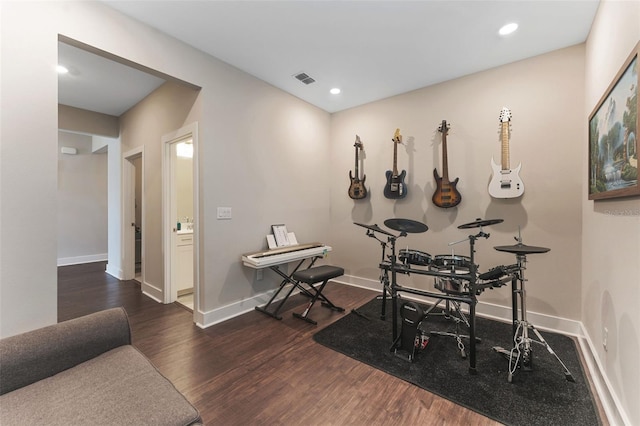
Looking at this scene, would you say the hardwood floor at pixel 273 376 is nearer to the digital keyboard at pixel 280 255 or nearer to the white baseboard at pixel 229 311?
the white baseboard at pixel 229 311

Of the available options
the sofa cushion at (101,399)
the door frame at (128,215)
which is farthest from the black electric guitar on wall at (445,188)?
the door frame at (128,215)

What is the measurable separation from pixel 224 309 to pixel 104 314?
1514mm

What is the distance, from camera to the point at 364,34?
94.0 inches

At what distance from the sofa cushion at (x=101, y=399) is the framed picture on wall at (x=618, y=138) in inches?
90.8

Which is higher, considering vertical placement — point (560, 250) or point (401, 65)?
point (401, 65)

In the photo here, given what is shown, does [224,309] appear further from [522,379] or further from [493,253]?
[493,253]

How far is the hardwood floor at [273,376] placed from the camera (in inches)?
61.9

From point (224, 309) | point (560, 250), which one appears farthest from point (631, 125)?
point (224, 309)

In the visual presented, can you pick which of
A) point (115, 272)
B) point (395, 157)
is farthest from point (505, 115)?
point (115, 272)

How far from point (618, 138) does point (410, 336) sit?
6.24 feet

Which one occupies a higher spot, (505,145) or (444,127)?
(444,127)

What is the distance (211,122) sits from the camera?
275 cm

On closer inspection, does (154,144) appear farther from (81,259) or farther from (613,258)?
(613,258)

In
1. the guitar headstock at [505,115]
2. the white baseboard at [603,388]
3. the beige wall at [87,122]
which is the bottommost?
the white baseboard at [603,388]
